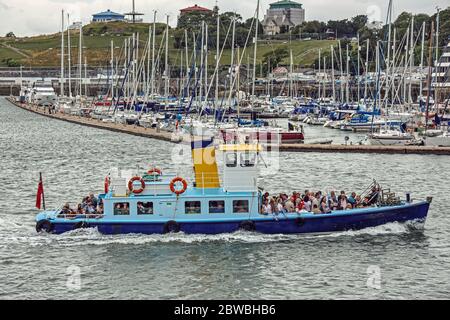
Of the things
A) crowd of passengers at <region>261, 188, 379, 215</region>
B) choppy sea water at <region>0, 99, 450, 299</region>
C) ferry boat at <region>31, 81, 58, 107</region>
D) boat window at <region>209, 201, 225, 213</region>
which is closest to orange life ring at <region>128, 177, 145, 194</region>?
choppy sea water at <region>0, 99, 450, 299</region>

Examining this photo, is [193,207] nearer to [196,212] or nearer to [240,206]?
[196,212]

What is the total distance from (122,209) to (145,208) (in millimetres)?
1097

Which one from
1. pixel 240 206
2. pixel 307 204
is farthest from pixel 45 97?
pixel 307 204

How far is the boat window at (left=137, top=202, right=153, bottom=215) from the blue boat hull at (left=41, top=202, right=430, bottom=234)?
1.80 ft

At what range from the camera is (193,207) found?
41781 mm

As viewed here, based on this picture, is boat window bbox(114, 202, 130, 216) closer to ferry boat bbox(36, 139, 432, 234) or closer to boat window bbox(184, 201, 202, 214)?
ferry boat bbox(36, 139, 432, 234)

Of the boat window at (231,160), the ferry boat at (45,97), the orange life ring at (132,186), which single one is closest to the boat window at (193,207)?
the orange life ring at (132,186)

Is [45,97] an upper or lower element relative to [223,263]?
upper

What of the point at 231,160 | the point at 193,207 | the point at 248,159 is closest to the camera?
the point at 193,207

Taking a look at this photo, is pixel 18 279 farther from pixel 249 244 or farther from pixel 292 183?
pixel 292 183

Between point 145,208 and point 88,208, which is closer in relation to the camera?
point 145,208

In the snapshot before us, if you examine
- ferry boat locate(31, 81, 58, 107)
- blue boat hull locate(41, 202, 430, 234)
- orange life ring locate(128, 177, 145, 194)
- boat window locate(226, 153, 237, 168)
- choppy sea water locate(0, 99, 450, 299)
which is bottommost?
choppy sea water locate(0, 99, 450, 299)

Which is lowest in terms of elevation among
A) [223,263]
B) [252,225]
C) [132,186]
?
[223,263]

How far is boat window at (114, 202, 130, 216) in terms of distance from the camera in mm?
41594
